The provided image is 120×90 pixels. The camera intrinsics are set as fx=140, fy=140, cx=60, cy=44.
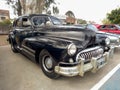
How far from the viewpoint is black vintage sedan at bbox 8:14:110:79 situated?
10.7 ft

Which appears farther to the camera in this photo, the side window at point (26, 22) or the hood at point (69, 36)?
the side window at point (26, 22)

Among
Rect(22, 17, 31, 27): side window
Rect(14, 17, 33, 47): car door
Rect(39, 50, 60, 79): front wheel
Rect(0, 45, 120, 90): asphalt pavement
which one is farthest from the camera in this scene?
Rect(22, 17, 31, 27): side window

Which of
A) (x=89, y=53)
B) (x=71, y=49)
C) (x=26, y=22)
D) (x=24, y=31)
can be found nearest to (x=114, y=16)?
(x=26, y=22)

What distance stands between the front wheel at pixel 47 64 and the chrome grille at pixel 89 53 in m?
0.73

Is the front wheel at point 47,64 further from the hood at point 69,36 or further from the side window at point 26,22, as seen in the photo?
the side window at point 26,22

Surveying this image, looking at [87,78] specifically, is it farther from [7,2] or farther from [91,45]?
[7,2]

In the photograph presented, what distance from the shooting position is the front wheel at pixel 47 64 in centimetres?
374

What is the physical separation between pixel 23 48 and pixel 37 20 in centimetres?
117

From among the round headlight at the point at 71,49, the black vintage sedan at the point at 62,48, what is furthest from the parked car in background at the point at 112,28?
the round headlight at the point at 71,49

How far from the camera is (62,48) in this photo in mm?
3289

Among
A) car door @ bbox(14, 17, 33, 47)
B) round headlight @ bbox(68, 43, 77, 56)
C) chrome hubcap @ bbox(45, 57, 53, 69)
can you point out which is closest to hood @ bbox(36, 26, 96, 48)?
round headlight @ bbox(68, 43, 77, 56)

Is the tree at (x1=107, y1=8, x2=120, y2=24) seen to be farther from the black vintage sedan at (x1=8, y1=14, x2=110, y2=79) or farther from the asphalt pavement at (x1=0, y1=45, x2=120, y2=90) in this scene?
the black vintage sedan at (x1=8, y1=14, x2=110, y2=79)

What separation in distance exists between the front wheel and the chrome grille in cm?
73

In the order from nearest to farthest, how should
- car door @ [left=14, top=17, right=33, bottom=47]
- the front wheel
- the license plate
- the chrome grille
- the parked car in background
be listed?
the chrome grille < the license plate < the front wheel < car door @ [left=14, top=17, right=33, bottom=47] < the parked car in background
